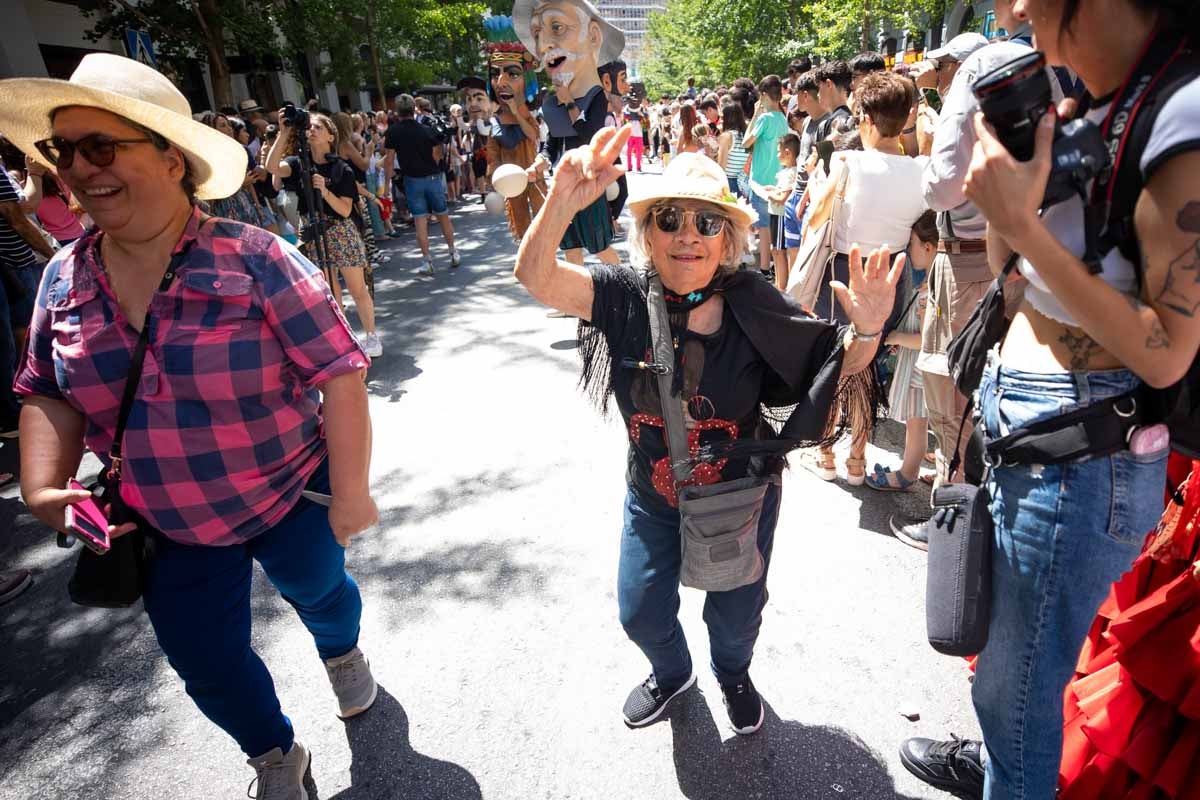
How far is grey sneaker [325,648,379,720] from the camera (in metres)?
2.36

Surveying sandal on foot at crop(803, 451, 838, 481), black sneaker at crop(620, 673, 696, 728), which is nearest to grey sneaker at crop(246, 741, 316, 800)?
black sneaker at crop(620, 673, 696, 728)

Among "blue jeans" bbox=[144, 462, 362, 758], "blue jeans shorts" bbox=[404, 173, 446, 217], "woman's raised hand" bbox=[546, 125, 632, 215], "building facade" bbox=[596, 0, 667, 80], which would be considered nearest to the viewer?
"woman's raised hand" bbox=[546, 125, 632, 215]

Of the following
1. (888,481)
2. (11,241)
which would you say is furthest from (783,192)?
(11,241)

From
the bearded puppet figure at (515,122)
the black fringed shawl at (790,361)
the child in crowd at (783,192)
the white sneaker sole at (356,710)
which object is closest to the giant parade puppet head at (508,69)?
the bearded puppet figure at (515,122)

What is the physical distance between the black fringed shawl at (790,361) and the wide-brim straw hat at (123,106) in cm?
114

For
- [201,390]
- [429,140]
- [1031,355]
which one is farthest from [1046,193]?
[429,140]

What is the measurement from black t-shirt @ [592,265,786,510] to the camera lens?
0.82 metres

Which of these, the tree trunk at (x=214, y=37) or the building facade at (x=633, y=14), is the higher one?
the building facade at (x=633, y=14)

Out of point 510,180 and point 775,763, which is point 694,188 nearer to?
point 510,180

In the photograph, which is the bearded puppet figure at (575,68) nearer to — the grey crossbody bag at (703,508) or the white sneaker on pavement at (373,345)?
the white sneaker on pavement at (373,345)

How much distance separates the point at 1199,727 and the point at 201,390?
8.78 ft

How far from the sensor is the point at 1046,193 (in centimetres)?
113

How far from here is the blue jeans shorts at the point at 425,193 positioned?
8.48 meters

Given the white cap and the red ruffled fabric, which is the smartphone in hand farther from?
the white cap
